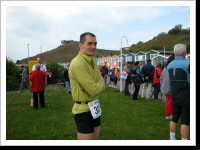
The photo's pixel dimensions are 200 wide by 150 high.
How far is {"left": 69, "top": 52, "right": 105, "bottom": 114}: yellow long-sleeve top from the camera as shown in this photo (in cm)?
240

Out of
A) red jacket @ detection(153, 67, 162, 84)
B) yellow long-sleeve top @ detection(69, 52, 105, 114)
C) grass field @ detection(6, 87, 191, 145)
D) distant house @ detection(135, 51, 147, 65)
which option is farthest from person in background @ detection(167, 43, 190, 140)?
distant house @ detection(135, 51, 147, 65)

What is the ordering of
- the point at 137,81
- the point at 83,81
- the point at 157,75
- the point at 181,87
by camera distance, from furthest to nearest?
the point at 137,81
the point at 157,75
the point at 181,87
the point at 83,81

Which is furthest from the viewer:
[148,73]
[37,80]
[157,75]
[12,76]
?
[12,76]

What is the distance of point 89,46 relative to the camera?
2.54 meters

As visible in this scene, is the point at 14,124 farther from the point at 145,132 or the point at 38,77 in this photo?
the point at 145,132

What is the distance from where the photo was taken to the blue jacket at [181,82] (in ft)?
11.2

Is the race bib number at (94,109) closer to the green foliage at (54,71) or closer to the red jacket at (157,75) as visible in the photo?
the red jacket at (157,75)

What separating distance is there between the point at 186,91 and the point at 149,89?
21.4 ft

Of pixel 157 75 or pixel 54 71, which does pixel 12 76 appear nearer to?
pixel 54 71

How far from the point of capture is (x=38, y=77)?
787 centimetres

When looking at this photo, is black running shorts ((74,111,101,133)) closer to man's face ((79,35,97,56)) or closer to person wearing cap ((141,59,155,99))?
man's face ((79,35,97,56))

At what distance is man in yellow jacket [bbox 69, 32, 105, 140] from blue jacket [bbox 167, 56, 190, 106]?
1.65 meters

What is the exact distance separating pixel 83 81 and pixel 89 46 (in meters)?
0.48

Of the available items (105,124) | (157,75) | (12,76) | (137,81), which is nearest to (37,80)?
(105,124)
